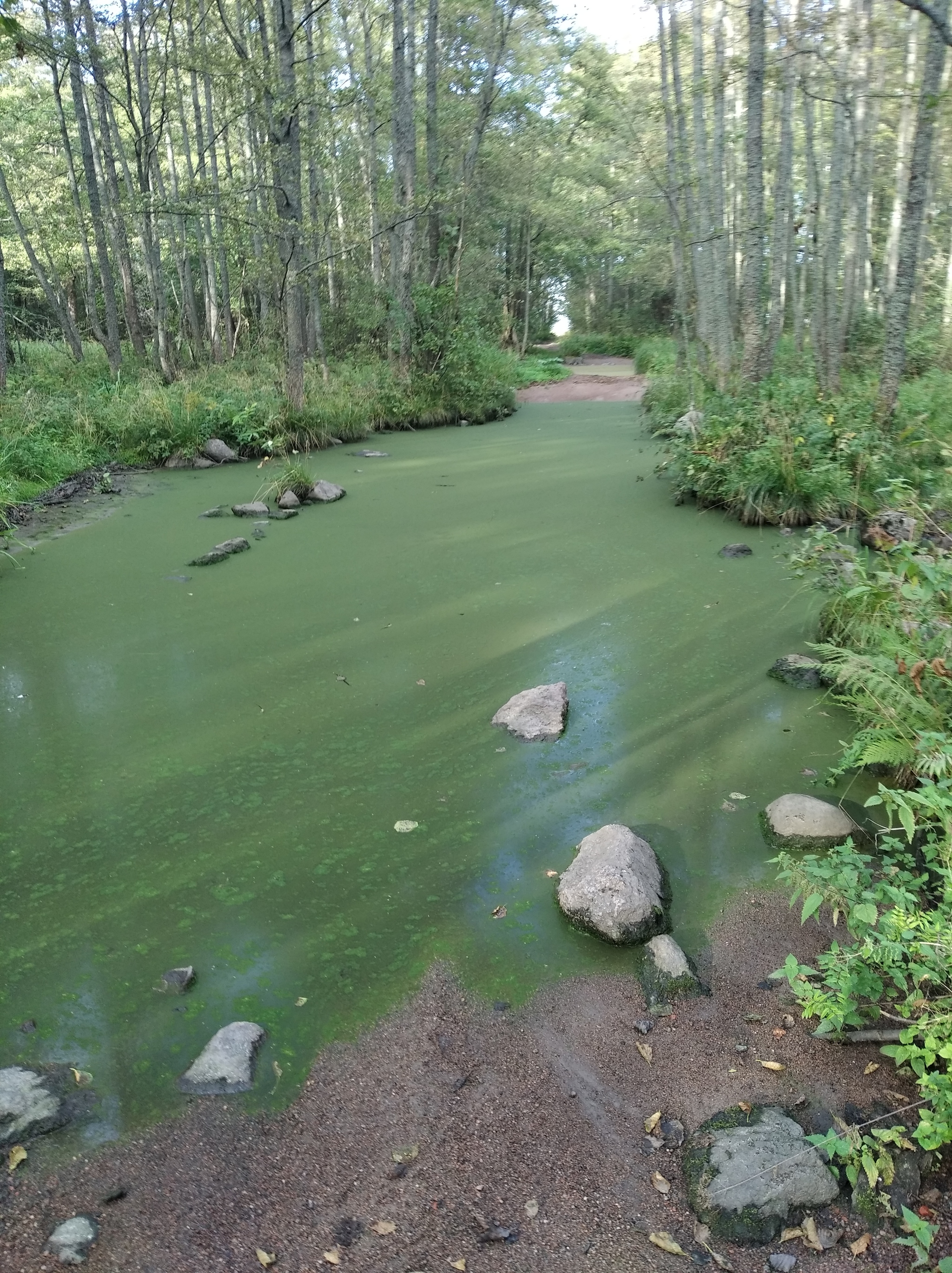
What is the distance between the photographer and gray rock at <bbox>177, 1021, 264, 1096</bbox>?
1.97 metres

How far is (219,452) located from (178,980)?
7320 millimetres

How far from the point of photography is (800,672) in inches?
153

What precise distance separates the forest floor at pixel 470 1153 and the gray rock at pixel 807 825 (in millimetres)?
618

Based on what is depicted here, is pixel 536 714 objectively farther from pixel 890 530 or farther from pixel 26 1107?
pixel 890 530

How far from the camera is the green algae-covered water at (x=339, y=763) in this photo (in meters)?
2.30

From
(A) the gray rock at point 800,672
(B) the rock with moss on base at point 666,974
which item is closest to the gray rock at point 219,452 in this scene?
(A) the gray rock at point 800,672

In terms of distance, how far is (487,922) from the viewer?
98.4 inches

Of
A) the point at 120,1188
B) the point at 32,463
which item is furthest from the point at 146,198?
the point at 120,1188

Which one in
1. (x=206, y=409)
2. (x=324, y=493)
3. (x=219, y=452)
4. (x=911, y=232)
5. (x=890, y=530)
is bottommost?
(x=890, y=530)

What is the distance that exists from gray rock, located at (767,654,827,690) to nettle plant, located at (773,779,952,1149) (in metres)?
1.62

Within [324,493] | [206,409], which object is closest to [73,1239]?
[324,493]

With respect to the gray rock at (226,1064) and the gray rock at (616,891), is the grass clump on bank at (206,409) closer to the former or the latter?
the gray rock at (226,1064)

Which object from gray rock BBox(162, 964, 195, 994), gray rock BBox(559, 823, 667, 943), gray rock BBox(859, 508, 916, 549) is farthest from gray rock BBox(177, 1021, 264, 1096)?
gray rock BBox(859, 508, 916, 549)

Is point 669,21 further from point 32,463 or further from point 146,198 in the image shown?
point 32,463
